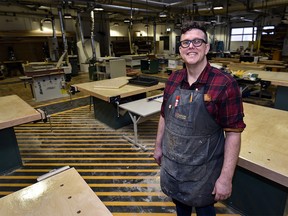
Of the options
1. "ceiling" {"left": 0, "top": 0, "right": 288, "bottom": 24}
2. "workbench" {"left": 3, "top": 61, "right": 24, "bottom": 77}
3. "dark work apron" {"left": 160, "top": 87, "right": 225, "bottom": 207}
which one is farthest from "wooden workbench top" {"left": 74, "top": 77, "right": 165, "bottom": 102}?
"workbench" {"left": 3, "top": 61, "right": 24, "bottom": 77}

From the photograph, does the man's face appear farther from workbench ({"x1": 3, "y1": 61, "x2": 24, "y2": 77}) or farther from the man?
workbench ({"x1": 3, "y1": 61, "x2": 24, "y2": 77})

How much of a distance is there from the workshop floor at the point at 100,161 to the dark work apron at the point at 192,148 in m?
0.89

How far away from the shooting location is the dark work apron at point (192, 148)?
1.04 m

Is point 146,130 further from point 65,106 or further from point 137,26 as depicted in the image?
point 137,26

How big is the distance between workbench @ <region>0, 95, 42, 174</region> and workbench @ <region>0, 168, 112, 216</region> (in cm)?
130

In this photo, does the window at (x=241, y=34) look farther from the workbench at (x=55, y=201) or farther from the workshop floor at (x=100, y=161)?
the workbench at (x=55, y=201)

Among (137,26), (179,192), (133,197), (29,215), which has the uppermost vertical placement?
(137,26)

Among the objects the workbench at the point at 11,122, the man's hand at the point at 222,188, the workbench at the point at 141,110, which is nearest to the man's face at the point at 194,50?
the man's hand at the point at 222,188


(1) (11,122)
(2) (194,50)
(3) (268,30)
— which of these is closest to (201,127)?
(2) (194,50)

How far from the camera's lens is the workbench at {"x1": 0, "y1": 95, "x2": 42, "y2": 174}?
6.89ft

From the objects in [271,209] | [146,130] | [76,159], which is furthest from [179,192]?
[146,130]

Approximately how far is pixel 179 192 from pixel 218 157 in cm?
31

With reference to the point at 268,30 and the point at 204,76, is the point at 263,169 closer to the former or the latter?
the point at 204,76

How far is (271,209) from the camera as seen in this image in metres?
1.52
